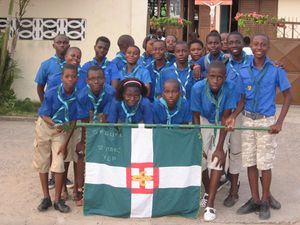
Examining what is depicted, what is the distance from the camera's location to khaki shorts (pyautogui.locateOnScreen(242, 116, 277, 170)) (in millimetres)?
5105

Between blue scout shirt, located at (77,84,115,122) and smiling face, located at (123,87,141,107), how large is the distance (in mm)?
250

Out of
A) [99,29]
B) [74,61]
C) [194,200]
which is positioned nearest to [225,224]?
[194,200]

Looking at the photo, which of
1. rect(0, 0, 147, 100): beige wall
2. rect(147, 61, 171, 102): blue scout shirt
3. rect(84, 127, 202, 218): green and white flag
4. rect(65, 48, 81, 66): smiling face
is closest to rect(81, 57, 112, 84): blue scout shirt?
rect(147, 61, 171, 102): blue scout shirt

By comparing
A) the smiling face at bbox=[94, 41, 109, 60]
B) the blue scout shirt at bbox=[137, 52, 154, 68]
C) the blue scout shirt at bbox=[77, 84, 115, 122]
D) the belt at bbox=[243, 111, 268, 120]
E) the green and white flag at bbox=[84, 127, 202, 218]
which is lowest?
the green and white flag at bbox=[84, 127, 202, 218]

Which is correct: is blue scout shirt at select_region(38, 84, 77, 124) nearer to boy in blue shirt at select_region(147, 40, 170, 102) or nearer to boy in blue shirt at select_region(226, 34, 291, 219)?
boy in blue shirt at select_region(147, 40, 170, 102)

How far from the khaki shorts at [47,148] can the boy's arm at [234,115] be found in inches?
63.4

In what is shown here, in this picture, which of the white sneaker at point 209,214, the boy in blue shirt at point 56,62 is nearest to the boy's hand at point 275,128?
the white sneaker at point 209,214

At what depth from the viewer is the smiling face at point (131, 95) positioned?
16.3 ft

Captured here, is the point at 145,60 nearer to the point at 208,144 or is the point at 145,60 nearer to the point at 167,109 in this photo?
the point at 167,109

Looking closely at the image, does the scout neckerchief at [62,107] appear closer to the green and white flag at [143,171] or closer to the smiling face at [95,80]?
the smiling face at [95,80]

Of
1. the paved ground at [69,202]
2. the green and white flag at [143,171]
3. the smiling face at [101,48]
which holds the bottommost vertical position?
the paved ground at [69,202]

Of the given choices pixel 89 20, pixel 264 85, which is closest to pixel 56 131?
pixel 264 85

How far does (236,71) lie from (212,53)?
22.2 inches

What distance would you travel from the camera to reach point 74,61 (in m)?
5.54
